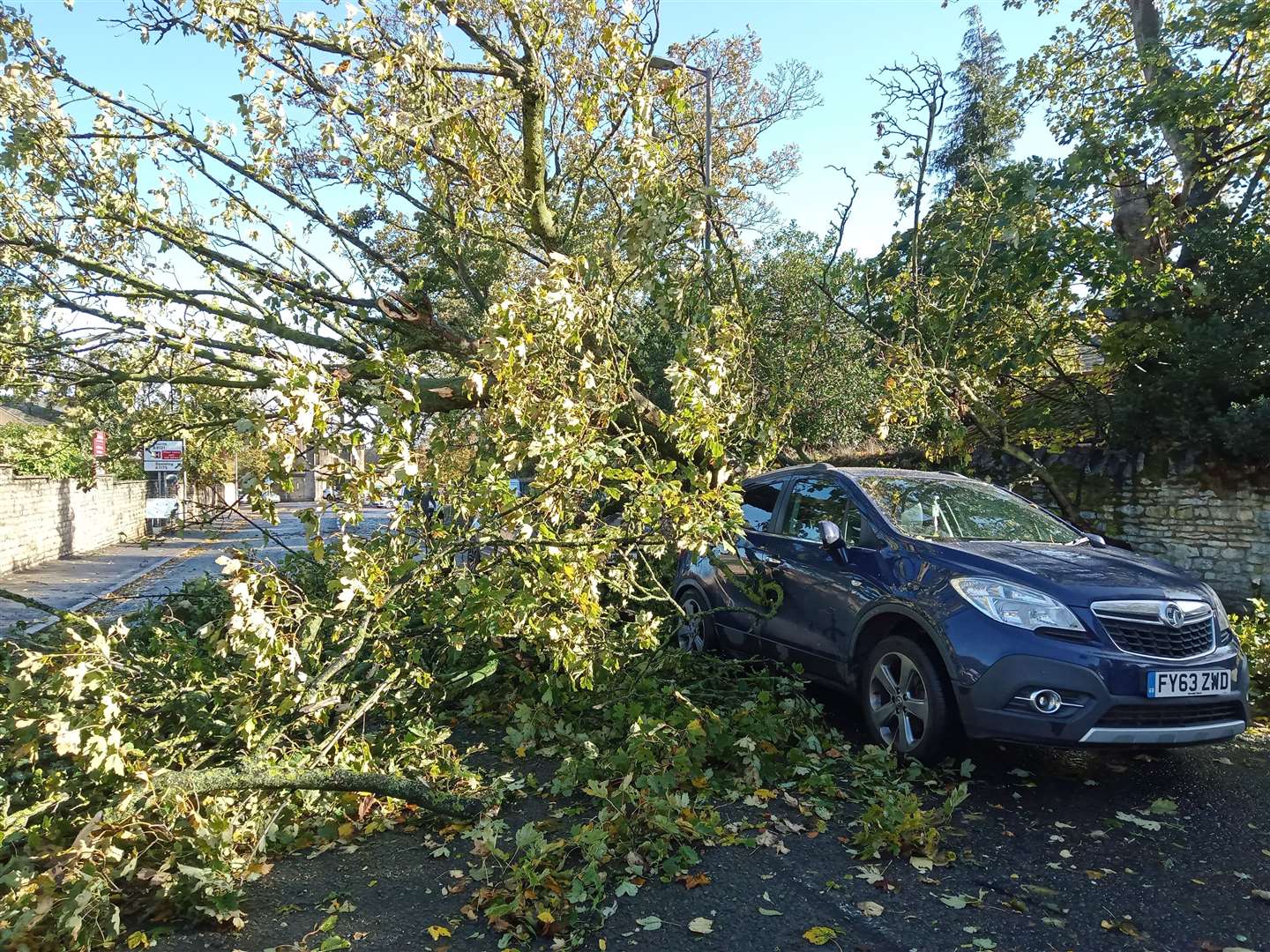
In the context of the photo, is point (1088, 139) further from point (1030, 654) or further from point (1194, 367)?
point (1030, 654)

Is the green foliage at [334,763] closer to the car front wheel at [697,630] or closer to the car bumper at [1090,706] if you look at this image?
the car bumper at [1090,706]

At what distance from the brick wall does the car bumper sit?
12.8 metres

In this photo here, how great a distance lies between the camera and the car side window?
5591 mm

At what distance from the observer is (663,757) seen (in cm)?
454

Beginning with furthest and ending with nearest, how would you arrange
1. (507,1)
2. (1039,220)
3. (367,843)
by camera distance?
1. (1039,220)
2. (507,1)
3. (367,843)

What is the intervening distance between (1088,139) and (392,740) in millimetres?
9201

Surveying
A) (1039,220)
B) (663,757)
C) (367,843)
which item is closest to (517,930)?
(367,843)

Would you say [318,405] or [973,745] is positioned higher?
[318,405]

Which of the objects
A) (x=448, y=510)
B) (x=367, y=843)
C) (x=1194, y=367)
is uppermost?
(x=1194, y=367)

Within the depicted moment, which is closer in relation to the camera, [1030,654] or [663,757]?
[1030,654]

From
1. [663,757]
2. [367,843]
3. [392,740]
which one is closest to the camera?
[367,843]

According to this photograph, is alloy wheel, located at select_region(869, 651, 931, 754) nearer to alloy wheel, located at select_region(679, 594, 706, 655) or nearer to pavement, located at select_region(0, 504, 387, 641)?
alloy wheel, located at select_region(679, 594, 706, 655)

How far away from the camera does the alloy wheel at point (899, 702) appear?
467 cm

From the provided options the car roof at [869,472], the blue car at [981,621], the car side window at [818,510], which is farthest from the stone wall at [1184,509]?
the car side window at [818,510]
